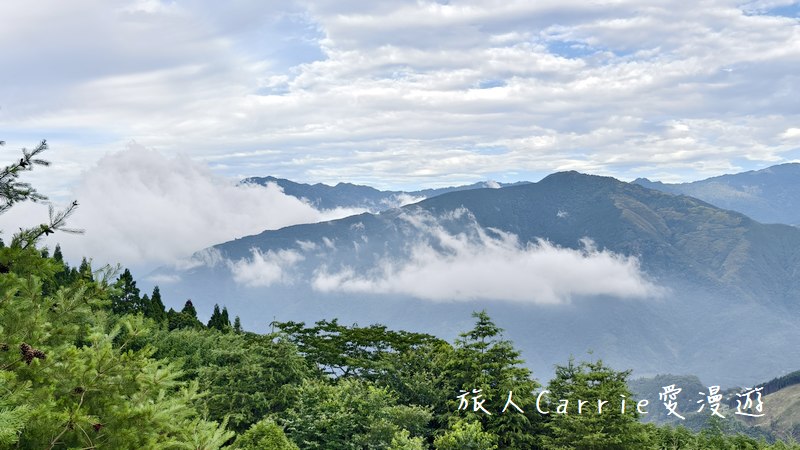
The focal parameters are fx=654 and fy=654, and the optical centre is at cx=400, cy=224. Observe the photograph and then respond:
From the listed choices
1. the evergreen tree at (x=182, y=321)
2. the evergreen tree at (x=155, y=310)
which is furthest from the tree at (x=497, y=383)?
the evergreen tree at (x=182, y=321)

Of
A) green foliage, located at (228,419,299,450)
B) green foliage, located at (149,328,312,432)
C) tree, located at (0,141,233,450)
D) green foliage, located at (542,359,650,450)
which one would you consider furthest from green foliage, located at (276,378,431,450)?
tree, located at (0,141,233,450)

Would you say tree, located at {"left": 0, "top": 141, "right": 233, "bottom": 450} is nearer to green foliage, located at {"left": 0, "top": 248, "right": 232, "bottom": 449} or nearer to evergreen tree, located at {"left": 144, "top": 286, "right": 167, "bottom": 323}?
green foliage, located at {"left": 0, "top": 248, "right": 232, "bottom": 449}

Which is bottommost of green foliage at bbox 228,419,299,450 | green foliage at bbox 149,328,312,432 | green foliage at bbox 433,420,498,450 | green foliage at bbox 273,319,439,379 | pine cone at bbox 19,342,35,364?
green foliage at bbox 433,420,498,450

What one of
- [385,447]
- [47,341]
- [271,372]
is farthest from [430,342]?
[47,341]

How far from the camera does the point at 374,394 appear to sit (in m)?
40.4

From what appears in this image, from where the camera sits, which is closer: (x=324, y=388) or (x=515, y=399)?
(x=324, y=388)

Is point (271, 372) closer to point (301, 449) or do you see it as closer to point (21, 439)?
point (301, 449)

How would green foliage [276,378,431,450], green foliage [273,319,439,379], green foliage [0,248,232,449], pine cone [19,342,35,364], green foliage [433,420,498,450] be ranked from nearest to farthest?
1. green foliage [0,248,232,449]
2. pine cone [19,342,35,364]
3. green foliage [276,378,431,450]
4. green foliage [433,420,498,450]
5. green foliage [273,319,439,379]

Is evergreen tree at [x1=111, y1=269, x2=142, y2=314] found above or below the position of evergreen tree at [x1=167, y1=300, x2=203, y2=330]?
above

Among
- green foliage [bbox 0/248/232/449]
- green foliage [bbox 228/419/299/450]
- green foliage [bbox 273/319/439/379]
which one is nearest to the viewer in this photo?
green foliage [bbox 0/248/232/449]

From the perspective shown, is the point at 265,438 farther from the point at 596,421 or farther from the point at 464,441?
the point at 596,421

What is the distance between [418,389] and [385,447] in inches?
565

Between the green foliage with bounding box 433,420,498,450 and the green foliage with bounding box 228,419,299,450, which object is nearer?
the green foliage with bounding box 228,419,299,450

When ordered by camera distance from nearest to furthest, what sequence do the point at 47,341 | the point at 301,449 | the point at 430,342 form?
1. the point at 47,341
2. the point at 301,449
3. the point at 430,342
